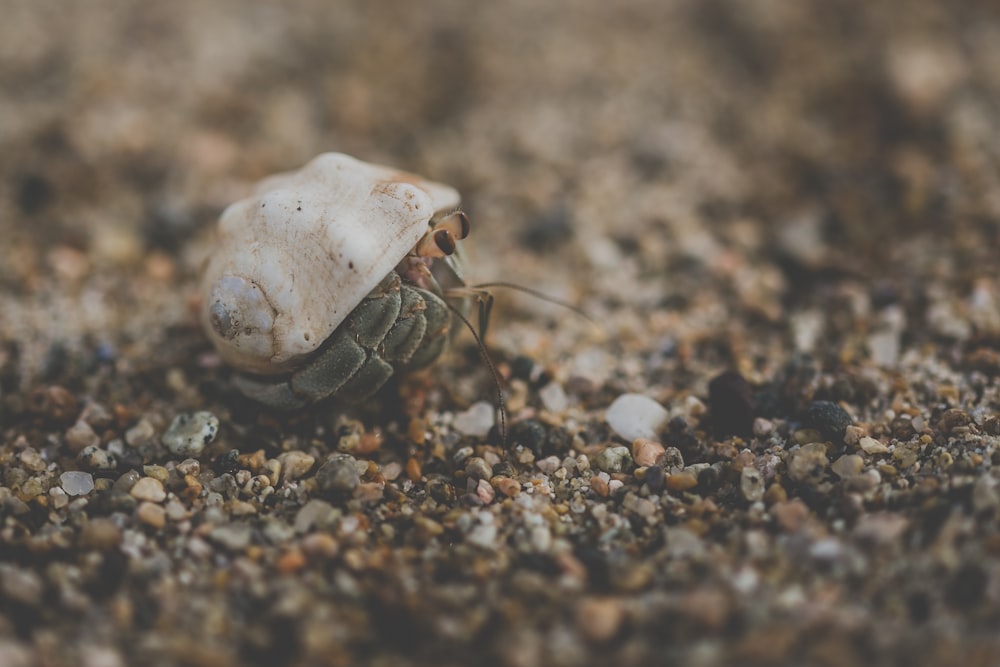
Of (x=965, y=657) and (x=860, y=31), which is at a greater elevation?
(x=860, y=31)

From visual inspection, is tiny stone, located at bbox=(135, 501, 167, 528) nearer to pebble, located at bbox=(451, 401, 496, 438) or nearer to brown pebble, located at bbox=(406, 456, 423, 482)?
brown pebble, located at bbox=(406, 456, 423, 482)

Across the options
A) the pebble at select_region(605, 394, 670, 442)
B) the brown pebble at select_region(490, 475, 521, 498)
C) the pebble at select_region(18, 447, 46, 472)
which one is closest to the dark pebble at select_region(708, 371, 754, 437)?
the pebble at select_region(605, 394, 670, 442)

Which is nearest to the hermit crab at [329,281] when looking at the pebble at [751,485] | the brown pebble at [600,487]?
the brown pebble at [600,487]

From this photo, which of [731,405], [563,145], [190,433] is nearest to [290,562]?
[190,433]

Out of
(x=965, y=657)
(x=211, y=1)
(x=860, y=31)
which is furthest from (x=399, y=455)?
(x=860, y=31)

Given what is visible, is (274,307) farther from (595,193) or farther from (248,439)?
(595,193)

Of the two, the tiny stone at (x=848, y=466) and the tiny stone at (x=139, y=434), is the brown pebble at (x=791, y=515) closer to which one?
the tiny stone at (x=848, y=466)

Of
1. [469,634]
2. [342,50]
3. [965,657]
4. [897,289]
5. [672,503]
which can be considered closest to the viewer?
[965,657]
